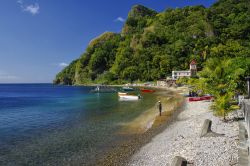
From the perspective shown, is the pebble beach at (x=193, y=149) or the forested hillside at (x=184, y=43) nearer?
the pebble beach at (x=193, y=149)

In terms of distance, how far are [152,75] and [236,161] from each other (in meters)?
146

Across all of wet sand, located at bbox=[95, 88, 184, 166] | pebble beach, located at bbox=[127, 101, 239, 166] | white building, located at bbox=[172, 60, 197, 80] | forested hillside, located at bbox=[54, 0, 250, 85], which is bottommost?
wet sand, located at bbox=[95, 88, 184, 166]

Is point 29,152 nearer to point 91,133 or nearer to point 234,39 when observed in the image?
point 91,133

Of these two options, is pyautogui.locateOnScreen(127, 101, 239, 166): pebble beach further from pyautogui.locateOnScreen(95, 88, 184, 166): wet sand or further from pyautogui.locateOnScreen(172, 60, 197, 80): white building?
pyautogui.locateOnScreen(172, 60, 197, 80): white building

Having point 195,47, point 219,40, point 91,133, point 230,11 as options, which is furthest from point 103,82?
point 91,133

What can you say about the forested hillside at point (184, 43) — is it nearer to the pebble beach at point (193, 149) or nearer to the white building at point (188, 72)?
the white building at point (188, 72)

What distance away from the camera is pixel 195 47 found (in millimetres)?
158875

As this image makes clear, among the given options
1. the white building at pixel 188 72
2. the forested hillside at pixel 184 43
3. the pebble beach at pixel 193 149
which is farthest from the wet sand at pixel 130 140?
the forested hillside at pixel 184 43

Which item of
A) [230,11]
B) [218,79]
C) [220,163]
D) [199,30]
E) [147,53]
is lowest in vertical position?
[220,163]

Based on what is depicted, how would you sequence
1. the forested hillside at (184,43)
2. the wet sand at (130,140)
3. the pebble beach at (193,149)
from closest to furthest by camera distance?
the pebble beach at (193,149) → the wet sand at (130,140) → the forested hillside at (184,43)

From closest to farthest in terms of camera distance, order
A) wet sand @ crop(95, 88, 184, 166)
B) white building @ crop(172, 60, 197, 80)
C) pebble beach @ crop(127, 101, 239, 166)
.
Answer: pebble beach @ crop(127, 101, 239, 166) < wet sand @ crop(95, 88, 184, 166) < white building @ crop(172, 60, 197, 80)

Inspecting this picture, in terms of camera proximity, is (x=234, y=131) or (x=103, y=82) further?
(x=103, y=82)

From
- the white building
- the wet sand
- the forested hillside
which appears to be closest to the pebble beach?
the wet sand

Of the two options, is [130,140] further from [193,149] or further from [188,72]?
[188,72]
